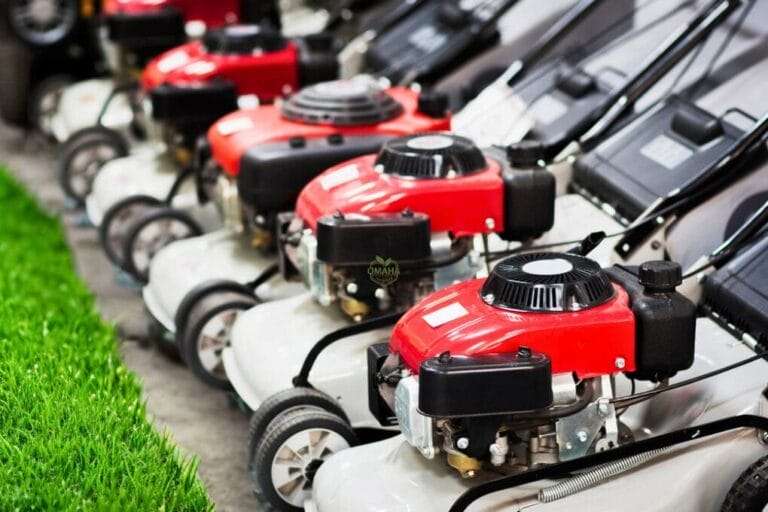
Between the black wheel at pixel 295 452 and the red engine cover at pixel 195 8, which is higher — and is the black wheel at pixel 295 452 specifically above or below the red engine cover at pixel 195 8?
below

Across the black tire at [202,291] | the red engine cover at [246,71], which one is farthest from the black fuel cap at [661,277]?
the red engine cover at [246,71]

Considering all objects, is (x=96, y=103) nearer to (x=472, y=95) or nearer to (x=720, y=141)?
(x=472, y=95)

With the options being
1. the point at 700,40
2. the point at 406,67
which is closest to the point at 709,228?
the point at 700,40

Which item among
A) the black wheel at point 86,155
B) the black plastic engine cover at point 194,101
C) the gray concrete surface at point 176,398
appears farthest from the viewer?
the black wheel at point 86,155

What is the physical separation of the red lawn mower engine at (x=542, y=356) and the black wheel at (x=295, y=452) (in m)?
0.38

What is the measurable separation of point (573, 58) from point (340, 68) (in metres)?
1.14

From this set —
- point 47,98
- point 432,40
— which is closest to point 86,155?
point 47,98

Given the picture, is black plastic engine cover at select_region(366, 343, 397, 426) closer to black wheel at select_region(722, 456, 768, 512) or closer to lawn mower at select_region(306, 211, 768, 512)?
lawn mower at select_region(306, 211, 768, 512)

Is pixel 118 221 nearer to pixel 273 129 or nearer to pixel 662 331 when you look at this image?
pixel 273 129

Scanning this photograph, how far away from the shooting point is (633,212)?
4348mm

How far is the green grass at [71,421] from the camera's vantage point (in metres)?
3.59

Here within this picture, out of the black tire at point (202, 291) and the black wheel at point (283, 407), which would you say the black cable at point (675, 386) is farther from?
A: the black tire at point (202, 291)

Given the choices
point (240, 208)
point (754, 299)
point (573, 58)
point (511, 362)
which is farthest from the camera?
point (573, 58)

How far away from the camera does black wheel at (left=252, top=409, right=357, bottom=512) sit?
3.69 metres
